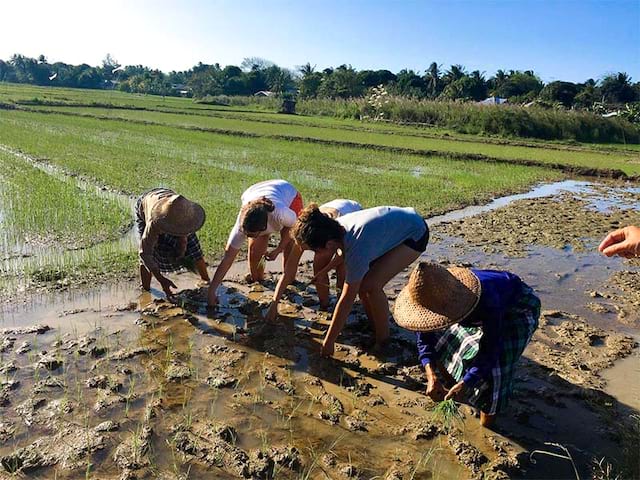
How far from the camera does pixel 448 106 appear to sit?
21.6 m

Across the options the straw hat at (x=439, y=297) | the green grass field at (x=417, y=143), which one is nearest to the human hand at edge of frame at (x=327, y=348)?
the straw hat at (x=439, y=297)

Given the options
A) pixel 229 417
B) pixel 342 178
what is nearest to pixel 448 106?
pixel 342 178

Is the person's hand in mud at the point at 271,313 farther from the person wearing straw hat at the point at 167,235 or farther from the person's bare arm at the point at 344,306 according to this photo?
the person wearing straw hat at the point at 167,235

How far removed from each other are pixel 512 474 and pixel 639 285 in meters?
3.47

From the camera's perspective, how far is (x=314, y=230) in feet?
9.25

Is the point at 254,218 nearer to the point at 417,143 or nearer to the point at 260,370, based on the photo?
the point at 260,370

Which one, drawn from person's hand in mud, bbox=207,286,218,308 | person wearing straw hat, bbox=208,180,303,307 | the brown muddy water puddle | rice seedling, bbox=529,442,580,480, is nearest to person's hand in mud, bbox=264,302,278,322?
the brown muddy water puddle

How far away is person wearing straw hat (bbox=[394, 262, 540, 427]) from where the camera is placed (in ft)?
7.84

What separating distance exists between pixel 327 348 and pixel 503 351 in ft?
3.78

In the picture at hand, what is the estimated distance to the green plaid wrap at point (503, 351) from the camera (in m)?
2.57

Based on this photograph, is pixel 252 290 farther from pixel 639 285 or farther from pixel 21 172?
pixel 21 172

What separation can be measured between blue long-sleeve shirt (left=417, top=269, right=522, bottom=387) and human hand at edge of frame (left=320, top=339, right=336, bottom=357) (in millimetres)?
976

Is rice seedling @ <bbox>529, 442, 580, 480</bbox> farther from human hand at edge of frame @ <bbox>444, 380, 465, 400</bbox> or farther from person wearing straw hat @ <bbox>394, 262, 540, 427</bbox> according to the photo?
human hand at edge of frame @ <bbox>444, 380, 465, 400</bbox>

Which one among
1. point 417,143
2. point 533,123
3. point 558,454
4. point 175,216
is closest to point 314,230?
point 175,216
